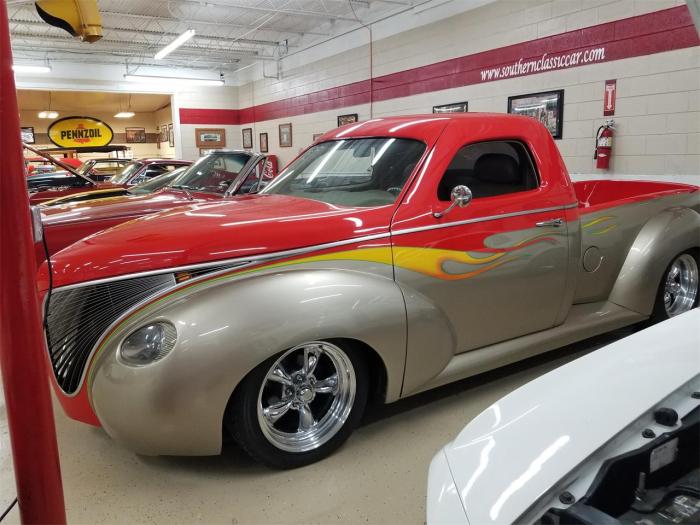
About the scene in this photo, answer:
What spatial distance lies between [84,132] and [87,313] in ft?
79.7

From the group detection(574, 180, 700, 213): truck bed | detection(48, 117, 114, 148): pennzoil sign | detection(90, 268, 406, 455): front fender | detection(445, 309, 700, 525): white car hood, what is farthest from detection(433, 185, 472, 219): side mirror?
detection(48, 117, 114, 148): pennzoil sign

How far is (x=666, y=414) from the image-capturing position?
1.26 metres

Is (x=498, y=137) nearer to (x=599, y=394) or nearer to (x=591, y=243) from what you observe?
(x=591, y=243)

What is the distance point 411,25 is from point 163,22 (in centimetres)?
628

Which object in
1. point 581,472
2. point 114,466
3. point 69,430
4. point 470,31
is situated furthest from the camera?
point 470,31

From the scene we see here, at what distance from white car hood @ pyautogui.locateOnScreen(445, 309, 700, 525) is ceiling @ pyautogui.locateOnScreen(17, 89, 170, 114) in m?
21.6

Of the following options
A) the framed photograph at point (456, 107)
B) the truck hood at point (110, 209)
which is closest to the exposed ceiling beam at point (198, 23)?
the framed photograph at point (456, 107)

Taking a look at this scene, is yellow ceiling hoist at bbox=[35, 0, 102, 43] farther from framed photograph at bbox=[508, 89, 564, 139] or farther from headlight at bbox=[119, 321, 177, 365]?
framed photograph at bbox=[508, 89, 564, 139]

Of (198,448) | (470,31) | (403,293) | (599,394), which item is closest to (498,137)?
(403,293)

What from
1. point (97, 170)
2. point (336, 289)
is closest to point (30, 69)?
point (97, 170)

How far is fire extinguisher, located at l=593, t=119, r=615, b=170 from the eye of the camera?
677cm

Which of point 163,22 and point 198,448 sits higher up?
point 163,22

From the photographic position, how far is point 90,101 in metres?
21.6

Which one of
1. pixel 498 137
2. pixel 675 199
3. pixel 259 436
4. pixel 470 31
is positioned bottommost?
pixel 259 436
